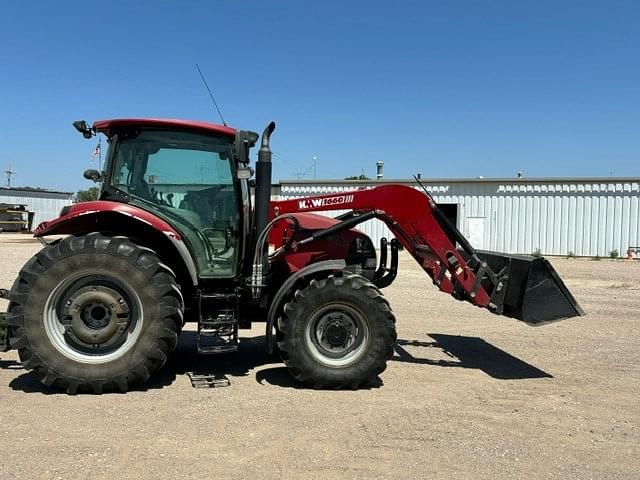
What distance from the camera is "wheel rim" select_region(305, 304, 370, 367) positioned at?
17.6 ft

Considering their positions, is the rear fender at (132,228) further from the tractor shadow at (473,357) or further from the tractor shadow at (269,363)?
the tractor shadow at (473,357)

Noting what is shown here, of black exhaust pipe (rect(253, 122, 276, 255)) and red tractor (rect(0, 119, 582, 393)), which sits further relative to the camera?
black exhaust pipe (rect(253, 122, 276, 255))

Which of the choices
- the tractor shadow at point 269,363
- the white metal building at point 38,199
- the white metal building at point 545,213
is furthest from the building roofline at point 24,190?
the tractor shadow at point 269,363

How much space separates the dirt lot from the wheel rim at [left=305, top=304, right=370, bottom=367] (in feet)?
1.19

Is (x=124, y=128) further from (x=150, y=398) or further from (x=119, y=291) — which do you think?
(x=150, y=398)

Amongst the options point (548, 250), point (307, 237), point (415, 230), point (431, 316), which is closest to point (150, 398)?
point (307, 237)

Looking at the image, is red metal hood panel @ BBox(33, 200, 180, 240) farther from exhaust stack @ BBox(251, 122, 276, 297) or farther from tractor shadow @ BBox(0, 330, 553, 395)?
tractor shadow @ BBox(0, 330, 553, 395)

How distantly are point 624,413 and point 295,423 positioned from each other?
2.92 meters

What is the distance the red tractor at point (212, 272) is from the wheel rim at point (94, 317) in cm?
1

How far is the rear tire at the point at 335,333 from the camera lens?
5.29 meters

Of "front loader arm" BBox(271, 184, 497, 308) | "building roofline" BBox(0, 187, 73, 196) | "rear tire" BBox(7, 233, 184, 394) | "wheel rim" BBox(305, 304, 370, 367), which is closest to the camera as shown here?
"rear tire" BBox(7, 233, 184, 394)

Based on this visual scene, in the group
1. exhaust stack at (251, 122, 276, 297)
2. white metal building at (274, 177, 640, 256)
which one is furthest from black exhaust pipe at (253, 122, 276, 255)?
white metal building at (274, 177, 640, 256)

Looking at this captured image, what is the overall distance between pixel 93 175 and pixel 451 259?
3.90 meters

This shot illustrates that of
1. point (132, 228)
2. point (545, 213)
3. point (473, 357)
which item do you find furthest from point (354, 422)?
point (545, 213)
